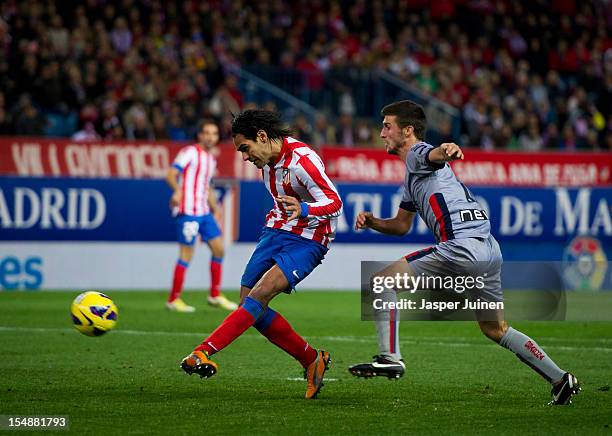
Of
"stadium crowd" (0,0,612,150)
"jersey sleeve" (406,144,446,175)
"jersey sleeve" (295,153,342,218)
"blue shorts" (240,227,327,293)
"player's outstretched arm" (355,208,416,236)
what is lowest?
"blue shorts" (240,227,327,293)

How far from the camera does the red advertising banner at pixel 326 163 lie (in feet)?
63.2

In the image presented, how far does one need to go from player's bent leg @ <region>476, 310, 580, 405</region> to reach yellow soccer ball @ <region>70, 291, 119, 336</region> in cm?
305

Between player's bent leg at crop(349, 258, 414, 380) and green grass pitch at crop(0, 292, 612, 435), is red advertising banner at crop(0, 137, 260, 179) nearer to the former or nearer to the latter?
green grass pitch at crop(0, 292, 612, 435)

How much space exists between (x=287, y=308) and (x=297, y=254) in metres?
7.23

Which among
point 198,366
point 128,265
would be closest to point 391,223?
point 198,366

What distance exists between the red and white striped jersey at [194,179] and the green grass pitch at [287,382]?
160 cm

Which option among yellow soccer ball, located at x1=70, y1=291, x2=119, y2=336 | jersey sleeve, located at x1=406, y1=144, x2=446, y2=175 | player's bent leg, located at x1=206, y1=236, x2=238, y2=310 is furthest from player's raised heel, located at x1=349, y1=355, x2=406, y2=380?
player's bent leg, located at x1=206, y1=236, x2=238, y2=310

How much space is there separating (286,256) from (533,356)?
1.78 m

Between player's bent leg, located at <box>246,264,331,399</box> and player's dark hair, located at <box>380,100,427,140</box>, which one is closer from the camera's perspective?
player's bent leg, located at <box>246,264,331,399</box>

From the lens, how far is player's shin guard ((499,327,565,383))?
7473 millimetres

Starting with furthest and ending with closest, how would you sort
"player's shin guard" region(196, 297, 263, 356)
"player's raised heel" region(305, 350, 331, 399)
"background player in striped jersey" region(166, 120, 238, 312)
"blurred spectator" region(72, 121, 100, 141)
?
"blurred spectator" region(72, 121, 100, 141), "background player in striped jersey" region(166, 120, 238, 312), "player's raised heel" region(305, 350, 331, 399), "player's shin guard" region(196, 297, 263, 356)

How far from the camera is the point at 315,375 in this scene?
7.79 meters

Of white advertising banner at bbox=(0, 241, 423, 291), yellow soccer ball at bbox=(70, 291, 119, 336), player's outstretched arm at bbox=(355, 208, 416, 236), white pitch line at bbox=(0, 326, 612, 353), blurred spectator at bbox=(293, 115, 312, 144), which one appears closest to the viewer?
player's outstretched arm at bbox=(355, 208, 416, 236)

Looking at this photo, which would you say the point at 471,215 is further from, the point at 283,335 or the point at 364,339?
the point at 364,339
